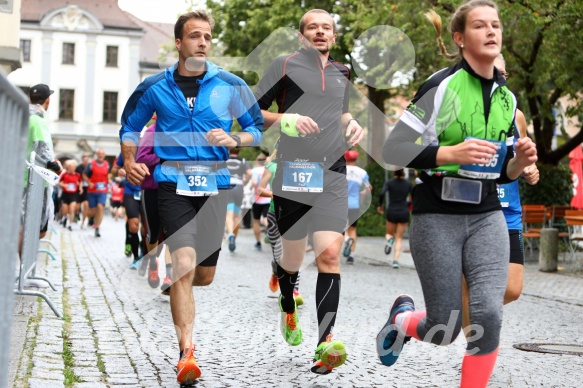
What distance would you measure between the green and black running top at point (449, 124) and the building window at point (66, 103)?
6255 centimetres

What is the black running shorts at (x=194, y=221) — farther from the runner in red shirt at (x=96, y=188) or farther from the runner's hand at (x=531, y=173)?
the runner in red shirt at (x=96, y=188)

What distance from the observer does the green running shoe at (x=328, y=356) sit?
5367 mm

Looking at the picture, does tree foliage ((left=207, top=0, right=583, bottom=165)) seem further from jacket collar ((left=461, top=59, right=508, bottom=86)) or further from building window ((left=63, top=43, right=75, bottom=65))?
building window ((left=63, top=43, right=75, bottom=65))

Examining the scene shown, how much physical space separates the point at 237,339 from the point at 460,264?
3020 millimetres

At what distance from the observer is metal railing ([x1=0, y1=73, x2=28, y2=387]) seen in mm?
3080

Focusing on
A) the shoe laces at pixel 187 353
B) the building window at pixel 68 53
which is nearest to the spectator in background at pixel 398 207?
the shoe laces at pixel 187 353

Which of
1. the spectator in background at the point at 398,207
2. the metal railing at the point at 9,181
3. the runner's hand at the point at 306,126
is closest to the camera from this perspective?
the metal railing at the point at 9,181

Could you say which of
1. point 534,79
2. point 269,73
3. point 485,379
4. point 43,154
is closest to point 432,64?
point 534,79

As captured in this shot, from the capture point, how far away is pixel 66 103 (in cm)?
6538

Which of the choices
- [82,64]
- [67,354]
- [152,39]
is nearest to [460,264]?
[67,354]

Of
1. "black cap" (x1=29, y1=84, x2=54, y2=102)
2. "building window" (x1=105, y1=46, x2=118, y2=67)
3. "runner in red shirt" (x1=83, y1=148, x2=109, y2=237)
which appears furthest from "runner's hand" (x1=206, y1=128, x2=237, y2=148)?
"building window" (x1=105, y1=46, x2=118, y2=67)

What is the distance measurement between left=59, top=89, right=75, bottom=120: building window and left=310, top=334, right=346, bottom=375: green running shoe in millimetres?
61626

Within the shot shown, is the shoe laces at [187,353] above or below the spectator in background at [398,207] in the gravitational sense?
below

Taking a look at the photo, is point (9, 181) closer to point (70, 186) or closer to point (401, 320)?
point (401, 320)
